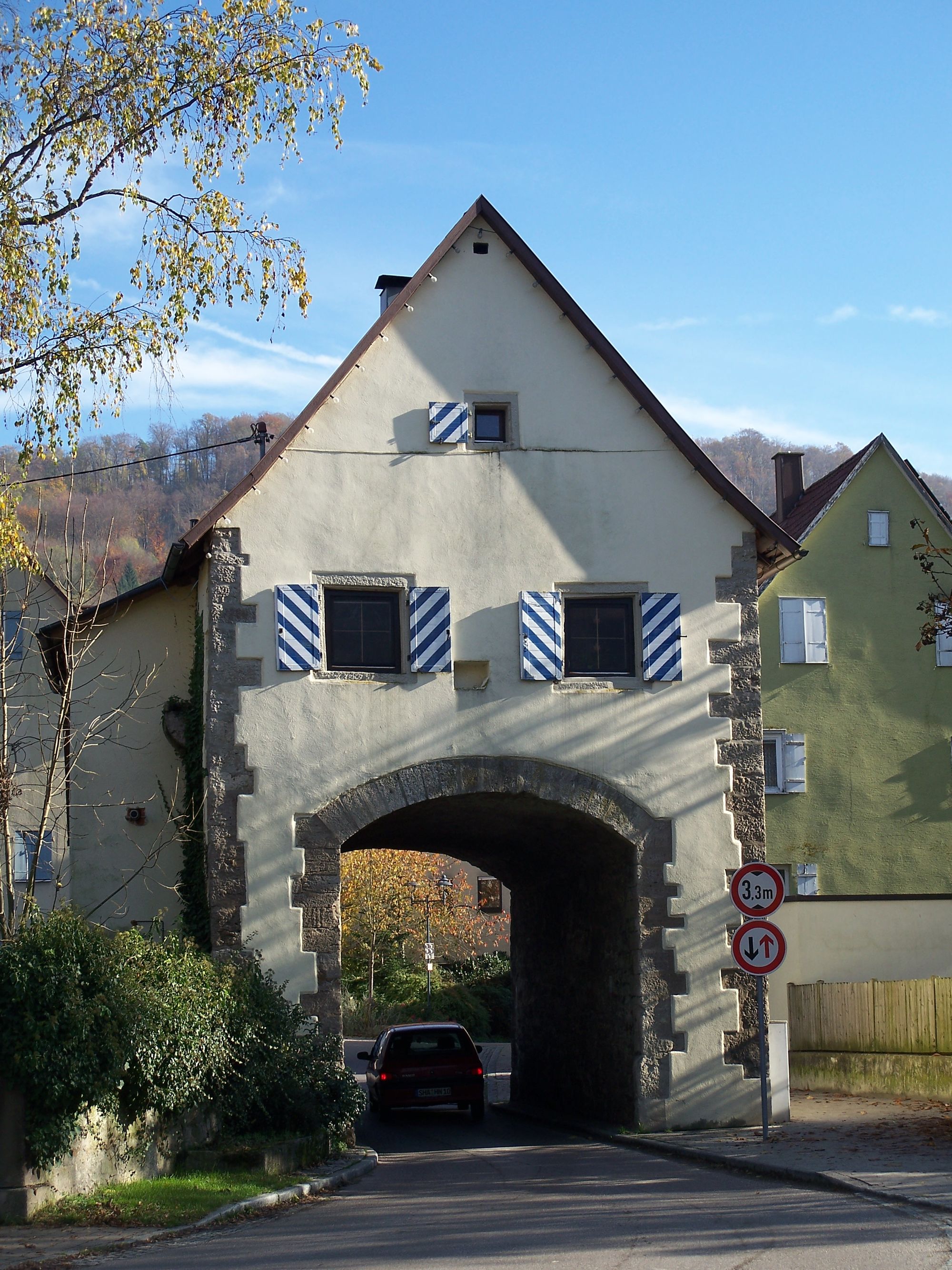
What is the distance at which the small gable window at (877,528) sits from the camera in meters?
30.6

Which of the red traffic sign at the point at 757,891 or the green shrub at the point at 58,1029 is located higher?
the red traffic sign at the point at 757,891

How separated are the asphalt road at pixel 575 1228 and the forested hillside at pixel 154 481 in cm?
694

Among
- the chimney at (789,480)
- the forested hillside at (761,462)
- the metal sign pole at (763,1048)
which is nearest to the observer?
the metal sign pole at (763,1048)

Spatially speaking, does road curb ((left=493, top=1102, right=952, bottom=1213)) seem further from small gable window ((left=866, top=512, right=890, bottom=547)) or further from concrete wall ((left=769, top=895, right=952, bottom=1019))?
small gable window ((left=866, top=512, right=890, bottom=547))

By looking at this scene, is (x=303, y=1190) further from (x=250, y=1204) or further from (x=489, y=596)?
(x=489, y=596)

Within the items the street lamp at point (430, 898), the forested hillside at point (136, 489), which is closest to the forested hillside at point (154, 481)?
the forested hillside at point (136, 489)

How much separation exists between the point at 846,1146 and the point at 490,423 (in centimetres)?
915

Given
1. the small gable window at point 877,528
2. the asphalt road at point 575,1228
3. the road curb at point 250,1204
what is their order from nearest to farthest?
the asphalt road at point 575,1228
the road curb at point 250,1204
the small gable window at point 877,528

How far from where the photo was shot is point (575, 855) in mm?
18781

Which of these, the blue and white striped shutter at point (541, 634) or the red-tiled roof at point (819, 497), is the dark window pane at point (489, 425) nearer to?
the blue and white striped shutter at point (541, 634)

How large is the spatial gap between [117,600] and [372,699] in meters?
3.98

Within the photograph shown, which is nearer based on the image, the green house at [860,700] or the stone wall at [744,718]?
the stone wall at [744,718]

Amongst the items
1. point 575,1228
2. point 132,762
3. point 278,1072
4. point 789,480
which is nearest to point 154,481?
point 789,480

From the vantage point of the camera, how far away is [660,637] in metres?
16.9
